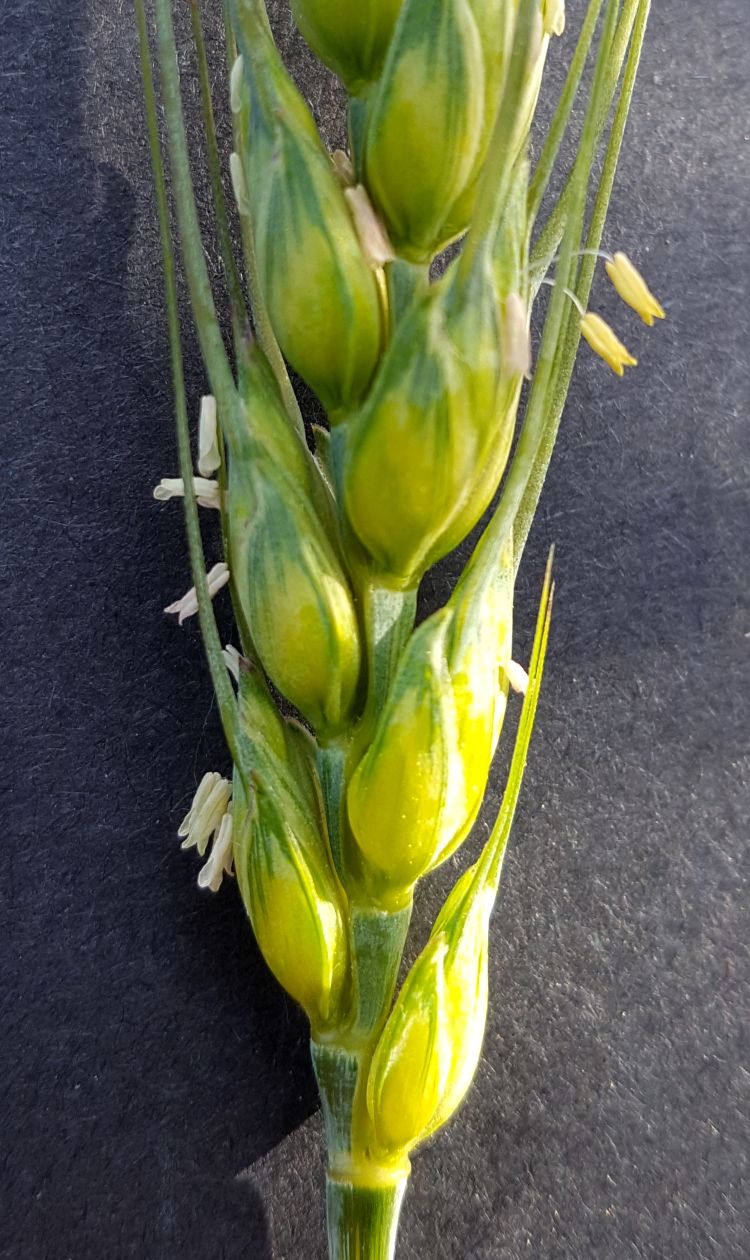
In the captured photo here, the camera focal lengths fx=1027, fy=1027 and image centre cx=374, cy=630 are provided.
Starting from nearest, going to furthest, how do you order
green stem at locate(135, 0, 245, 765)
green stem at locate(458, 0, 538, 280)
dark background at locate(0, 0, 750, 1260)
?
green stem at locate(458, 0, 538, 280) → green stem at locate(135, 0, 245, 765) → dark background at locate(0, 0, 750, 1260)

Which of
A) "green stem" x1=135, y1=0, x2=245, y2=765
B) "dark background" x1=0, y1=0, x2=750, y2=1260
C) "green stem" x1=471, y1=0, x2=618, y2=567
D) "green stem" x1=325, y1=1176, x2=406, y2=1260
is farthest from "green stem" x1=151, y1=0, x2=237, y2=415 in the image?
"green stem" x1=325, y1=1176, x2=406, y2=1260

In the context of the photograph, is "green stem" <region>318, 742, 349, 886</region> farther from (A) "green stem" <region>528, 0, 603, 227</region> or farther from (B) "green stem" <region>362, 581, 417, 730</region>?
(A) "green stem" <region>528, 0, 603, 227</region>

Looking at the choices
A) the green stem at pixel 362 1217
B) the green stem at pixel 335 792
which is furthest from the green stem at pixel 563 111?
the green stem at pixel 362 1217

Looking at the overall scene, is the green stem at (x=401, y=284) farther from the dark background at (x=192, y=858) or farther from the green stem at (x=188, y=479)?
the dark background at (x=192, y=858)

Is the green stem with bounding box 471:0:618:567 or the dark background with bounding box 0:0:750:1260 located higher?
the green stem with bounding box 471:0:618:567

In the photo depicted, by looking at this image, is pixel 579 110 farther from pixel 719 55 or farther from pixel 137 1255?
pixel 137 1255

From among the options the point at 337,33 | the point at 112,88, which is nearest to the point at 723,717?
the point at 337,33

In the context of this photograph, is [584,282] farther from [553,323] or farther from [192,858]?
[192,858]
